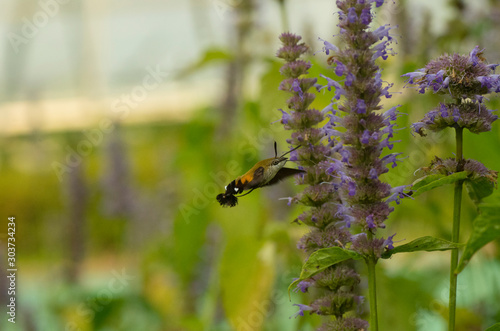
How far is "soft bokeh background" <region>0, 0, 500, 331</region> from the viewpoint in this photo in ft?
3.25

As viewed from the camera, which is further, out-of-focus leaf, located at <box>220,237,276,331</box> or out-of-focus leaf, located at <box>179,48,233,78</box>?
out-of-focus leaf, located at <box>179,48,233,78</box>

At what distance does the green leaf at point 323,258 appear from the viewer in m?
0.43

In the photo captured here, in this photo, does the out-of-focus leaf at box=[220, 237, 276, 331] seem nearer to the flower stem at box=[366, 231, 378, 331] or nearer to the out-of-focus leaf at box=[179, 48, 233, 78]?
the out-of-focus leaf at box=[179, 48, 233, 78]

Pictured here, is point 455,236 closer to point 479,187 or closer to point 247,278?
point 479,187

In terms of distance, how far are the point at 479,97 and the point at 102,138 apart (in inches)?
73.5

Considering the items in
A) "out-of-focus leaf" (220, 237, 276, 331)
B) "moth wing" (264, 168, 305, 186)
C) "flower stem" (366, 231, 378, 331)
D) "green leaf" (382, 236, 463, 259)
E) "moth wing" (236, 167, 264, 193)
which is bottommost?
"flower stem" (366, 231, 378, 331)

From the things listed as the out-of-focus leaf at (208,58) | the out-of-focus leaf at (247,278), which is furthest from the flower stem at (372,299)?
the out-of-focus leaf at (208,58)

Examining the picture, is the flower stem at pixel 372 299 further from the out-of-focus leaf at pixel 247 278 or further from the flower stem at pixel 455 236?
the out-of-focus leaf at pixel 247 278

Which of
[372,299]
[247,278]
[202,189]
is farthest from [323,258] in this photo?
[202,189]

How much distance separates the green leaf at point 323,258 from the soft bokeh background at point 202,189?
0.94 ft

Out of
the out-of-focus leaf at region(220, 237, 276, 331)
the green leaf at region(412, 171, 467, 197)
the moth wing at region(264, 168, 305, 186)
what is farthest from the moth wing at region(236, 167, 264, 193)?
the out-of-focus leaf at region(220, 237, 276, 331)

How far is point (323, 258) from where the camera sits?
44 cm

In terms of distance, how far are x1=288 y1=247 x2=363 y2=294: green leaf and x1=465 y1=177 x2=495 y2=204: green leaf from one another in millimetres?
106

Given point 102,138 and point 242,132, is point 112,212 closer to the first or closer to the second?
point 102,138
